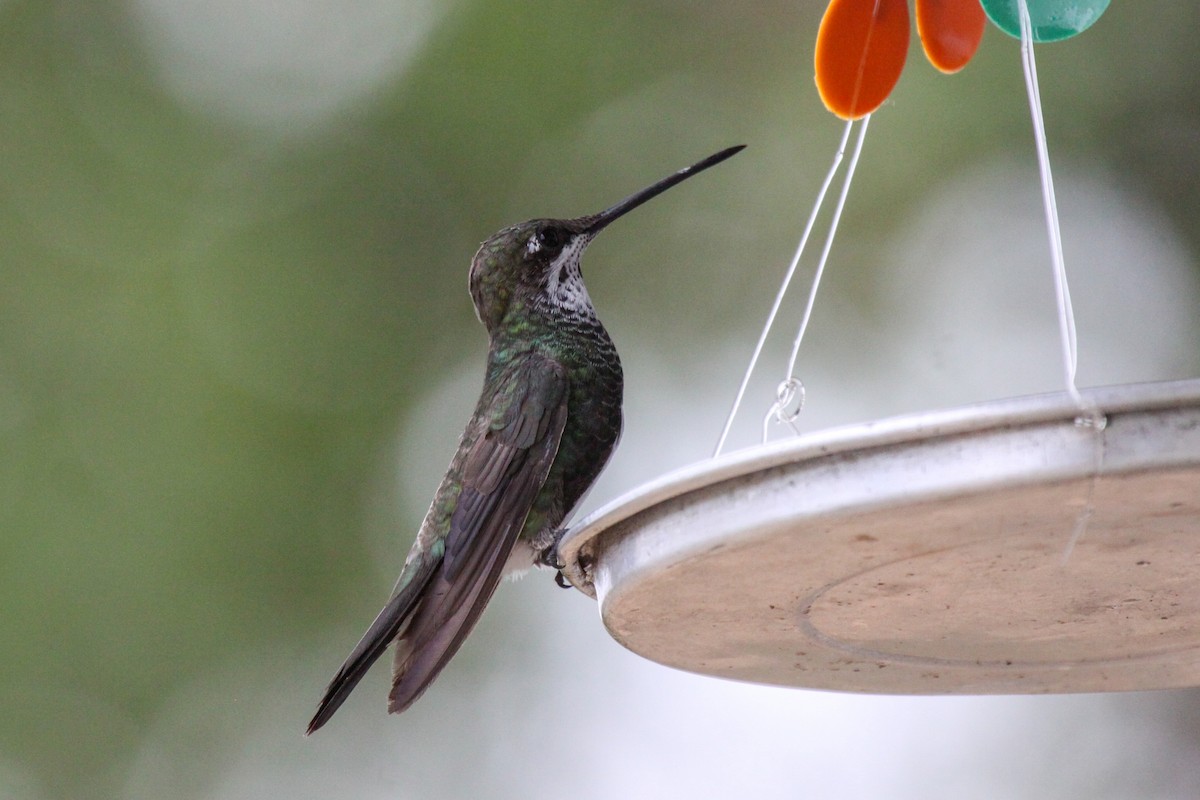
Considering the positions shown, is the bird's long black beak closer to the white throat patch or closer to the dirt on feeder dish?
the white throat patch

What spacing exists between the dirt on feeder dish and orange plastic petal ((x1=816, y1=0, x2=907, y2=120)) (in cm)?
89

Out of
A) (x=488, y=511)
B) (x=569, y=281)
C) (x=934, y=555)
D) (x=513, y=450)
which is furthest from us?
(x=569, y=281)

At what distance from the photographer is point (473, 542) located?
3547 millimetres

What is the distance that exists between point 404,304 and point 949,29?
4.40 m

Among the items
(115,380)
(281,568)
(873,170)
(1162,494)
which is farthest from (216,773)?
(1162,494)

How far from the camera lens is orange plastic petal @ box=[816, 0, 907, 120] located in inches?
95.8

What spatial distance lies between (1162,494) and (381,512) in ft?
17.7

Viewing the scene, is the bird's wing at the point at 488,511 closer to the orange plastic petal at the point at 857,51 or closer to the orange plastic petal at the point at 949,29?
the orange plastic petal at the point at 857,51

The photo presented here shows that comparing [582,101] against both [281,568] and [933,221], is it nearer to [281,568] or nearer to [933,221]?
[933,221]

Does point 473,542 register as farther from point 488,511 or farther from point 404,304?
point 404,304

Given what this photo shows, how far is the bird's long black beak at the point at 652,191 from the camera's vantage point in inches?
147

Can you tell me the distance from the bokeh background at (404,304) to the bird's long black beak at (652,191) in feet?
6.00

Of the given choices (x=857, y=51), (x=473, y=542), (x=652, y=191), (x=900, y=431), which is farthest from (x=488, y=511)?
(x=900, y=431)

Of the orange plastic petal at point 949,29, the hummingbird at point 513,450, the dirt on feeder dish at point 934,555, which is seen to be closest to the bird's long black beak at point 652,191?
the hummingbird at point 513,450
